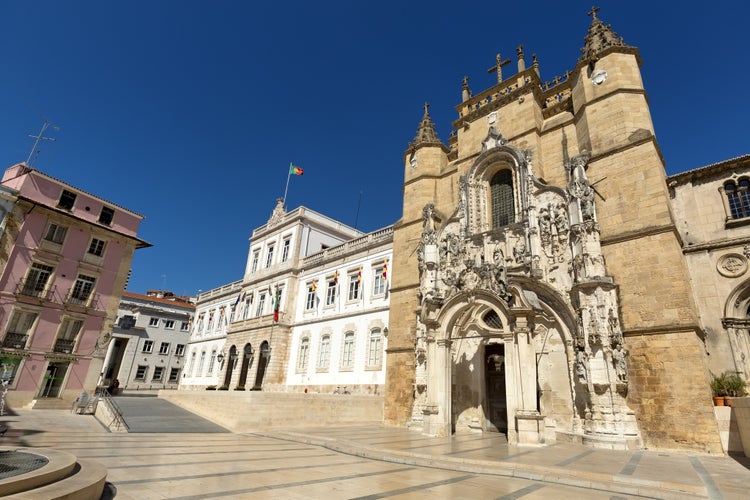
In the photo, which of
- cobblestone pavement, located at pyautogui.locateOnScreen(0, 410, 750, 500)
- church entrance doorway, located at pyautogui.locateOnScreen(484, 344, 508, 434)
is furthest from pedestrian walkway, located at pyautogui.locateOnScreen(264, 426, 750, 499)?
church entrance doorway, located at pyautogui.locateOnScreen(484, 344, 508, 434)

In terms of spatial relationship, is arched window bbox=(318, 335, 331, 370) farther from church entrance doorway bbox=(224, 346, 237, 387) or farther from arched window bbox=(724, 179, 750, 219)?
arched window bbox=(724, 179, 750, 219)

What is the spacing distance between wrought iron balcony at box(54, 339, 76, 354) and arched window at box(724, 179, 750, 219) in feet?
111

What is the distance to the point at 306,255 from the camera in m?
32.4

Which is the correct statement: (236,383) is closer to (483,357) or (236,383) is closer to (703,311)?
(483,357)

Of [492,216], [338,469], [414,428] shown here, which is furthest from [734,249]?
[338,469]

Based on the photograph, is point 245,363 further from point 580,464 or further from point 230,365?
point 580,464

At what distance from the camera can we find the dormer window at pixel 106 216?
26766 millimetres

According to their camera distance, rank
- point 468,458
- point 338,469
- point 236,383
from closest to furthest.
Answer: point 338,469 < point 468,458 < point 236,383

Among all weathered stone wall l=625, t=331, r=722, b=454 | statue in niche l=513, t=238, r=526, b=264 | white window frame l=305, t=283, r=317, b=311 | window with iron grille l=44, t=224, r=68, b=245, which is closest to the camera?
weathered stone wall l=625, t=331, r=722, b=454

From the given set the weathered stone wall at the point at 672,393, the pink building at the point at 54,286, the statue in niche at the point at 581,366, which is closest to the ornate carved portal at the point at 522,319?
the statue in niche at the point at 581,366

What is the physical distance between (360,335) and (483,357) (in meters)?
10.1

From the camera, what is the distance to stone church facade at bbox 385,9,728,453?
1180 centimetres

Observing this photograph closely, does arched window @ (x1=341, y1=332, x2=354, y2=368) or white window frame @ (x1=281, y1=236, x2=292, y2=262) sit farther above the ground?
white window frame @ (x1=281, y1=236, x2=292, y2=262)

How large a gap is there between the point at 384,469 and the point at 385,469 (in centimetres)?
2
